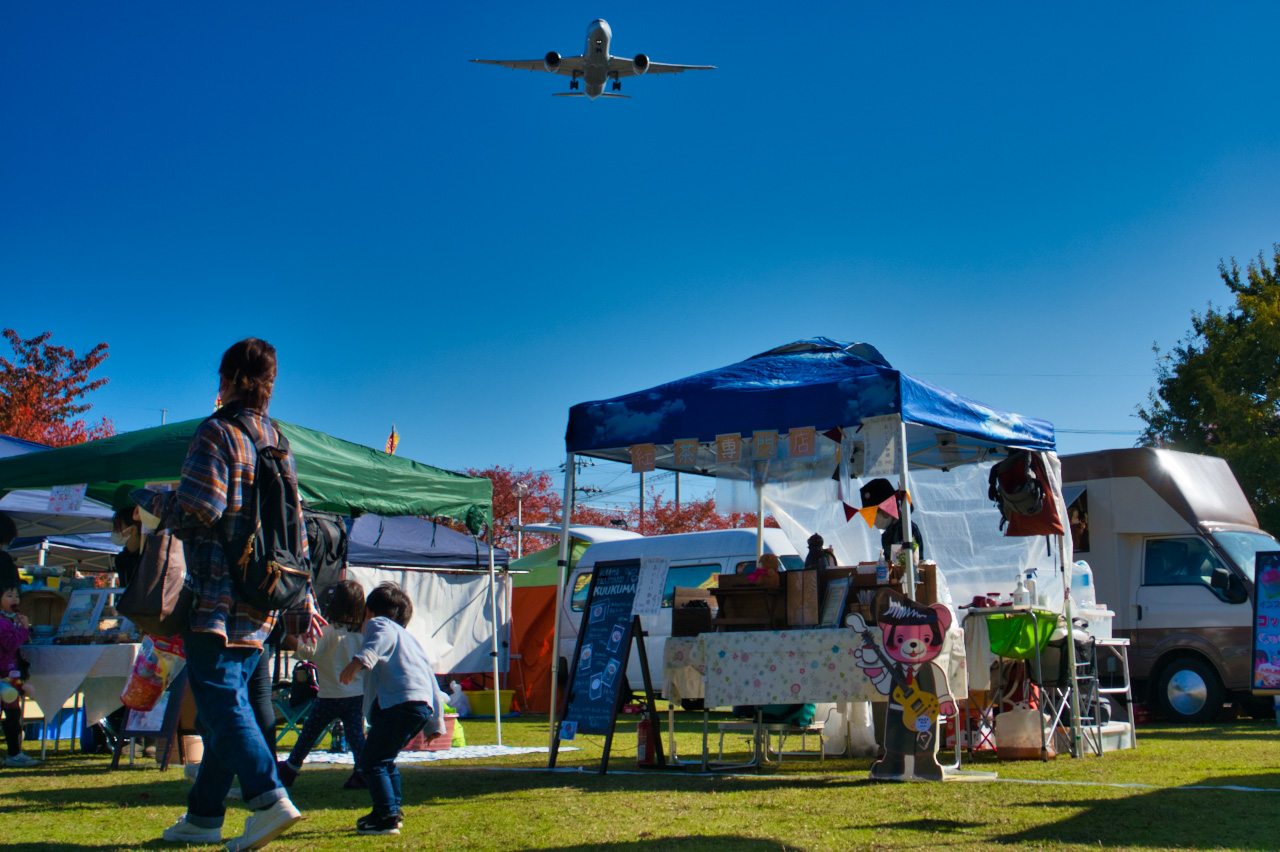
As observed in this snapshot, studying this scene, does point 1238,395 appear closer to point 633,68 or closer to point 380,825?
point 633,68

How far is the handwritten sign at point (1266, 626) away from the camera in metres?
10.0

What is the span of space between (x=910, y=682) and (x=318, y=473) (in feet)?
16.8

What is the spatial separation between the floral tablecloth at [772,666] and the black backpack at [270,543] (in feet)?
12.2

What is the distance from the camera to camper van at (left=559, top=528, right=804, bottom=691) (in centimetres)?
1334

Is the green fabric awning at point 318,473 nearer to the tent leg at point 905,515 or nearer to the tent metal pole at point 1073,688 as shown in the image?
the tent leg at point 905,515

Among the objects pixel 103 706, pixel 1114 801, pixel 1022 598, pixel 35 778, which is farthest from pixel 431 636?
pixel 1114 801

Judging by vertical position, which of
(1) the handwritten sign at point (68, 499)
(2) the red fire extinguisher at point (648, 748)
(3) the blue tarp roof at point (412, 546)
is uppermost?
(1) the handwritten sign at point (68, 499)

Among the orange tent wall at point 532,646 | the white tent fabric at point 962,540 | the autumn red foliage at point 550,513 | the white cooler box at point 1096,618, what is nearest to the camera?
the white cooler box at point 1096,618

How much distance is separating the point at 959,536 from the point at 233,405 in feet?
35.4

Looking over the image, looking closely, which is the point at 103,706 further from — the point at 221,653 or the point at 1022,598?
the point at 1022,598

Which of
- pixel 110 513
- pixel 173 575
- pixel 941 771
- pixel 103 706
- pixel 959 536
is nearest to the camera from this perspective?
pixel 173 575

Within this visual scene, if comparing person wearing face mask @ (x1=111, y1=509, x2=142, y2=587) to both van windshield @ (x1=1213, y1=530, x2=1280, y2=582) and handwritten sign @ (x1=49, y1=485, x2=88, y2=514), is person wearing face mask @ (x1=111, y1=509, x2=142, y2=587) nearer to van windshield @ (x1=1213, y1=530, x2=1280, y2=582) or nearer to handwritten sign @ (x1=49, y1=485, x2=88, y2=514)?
handwritten sign @ (x1=49, y1=485, x2=88, y2=514)

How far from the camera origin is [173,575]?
13.0 feet

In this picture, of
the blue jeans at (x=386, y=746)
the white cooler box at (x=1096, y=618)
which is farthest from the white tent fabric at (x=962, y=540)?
the blue jeans at (x=386, y=746)
